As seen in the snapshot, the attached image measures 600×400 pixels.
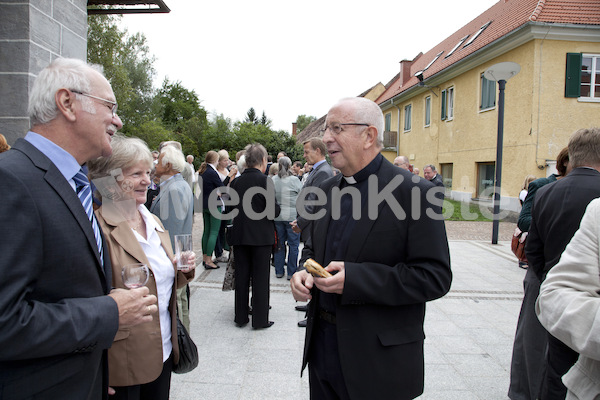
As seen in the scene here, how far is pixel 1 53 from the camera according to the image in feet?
11.0

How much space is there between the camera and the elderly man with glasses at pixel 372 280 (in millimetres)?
1896

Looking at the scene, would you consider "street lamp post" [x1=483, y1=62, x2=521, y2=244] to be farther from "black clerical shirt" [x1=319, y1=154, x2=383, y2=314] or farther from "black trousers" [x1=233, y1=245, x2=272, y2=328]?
"black clerical shirt" [x1=319, y1=154, x2=383, y2=314]

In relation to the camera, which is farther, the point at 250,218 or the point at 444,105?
Answer: the point at 444,105

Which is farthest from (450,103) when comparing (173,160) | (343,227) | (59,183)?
(59,183)

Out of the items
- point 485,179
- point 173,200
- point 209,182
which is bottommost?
point 173,200

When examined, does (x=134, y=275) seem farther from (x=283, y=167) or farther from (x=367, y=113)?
(x=283, y=167)

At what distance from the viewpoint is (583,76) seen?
1536 cm

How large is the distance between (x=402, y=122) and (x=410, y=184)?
28662 mm

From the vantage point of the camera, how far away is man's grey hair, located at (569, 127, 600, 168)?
257cm

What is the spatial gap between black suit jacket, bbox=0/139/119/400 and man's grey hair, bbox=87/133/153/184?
98 cm

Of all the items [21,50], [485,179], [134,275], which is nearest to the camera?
[134,275]

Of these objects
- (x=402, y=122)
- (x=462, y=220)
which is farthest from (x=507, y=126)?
(x=402, y=122)

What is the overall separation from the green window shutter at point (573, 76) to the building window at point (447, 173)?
24.9 ft

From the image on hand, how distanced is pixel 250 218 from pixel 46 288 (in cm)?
363
